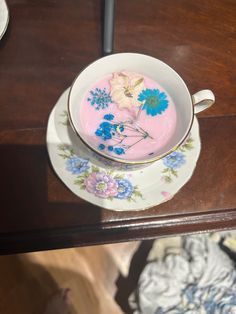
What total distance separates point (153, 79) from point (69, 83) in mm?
117

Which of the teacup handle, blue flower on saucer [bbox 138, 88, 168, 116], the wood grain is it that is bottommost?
the wood grain

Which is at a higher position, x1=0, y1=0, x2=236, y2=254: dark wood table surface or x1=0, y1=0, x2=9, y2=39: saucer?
x1=0, y1=0, x2=9, y2=39: saucer

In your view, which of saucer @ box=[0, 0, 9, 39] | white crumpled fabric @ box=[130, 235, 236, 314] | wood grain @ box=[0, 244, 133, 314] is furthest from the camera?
wood grain @ box=[0, 244, 133, 314]

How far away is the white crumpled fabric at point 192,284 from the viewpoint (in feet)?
2.37

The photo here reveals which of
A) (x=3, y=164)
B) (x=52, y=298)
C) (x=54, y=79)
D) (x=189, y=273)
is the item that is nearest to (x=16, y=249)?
(x=3, y=164)

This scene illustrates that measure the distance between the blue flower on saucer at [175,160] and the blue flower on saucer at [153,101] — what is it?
0.19 ft

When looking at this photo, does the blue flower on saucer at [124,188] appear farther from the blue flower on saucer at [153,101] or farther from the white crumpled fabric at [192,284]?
the white crumpled fabric at [192,284]

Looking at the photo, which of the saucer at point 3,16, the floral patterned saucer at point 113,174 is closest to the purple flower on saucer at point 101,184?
the floral patterned saucer at point 113,174

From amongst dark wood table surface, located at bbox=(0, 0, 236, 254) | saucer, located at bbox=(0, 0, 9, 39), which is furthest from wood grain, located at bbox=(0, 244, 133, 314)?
saucer, located at bbox=(0, 0, 9, 39)

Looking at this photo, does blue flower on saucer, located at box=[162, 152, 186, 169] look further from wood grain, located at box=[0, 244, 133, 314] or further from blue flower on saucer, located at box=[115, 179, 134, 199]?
wood grain, located at box=[0, 244, 133, 314]

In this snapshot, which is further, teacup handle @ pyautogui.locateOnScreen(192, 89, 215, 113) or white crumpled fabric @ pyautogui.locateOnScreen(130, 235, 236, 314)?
white crumpled fabric @ pyautogui.locateOnScreen(130, 235, 236, 314)

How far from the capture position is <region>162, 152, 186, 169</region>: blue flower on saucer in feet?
1.75

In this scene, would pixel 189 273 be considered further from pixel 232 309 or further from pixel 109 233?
pixel 109 233

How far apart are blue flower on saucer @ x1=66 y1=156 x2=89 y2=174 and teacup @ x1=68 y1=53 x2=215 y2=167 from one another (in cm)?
4
